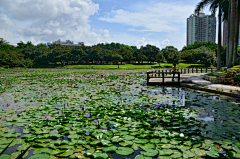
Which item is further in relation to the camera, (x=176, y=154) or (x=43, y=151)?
(x=43, y=151)

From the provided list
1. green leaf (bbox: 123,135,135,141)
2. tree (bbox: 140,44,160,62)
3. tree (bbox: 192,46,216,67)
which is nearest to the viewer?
green leaf (bbox: 123,135,135,141)

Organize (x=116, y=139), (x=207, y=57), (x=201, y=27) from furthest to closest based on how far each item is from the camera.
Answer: (x=201, y=27) < (x=207, y=57) < (x=116, y=139)

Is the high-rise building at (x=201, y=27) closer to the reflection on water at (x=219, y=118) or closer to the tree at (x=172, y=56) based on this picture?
the tree at (x=172, y=56)

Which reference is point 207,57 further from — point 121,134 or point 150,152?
point 150,152

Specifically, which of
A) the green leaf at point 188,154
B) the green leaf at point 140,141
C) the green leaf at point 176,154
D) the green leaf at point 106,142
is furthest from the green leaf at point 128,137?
the green leaf at point 188,154

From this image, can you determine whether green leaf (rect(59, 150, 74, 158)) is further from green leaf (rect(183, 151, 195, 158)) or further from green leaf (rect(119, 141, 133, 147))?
green leaf (rect(183, 151, 195, 158))

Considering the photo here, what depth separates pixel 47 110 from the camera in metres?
6.06

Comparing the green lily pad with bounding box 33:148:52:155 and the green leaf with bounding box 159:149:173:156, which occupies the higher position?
the green lily pad with bounding box 33:148:52:155

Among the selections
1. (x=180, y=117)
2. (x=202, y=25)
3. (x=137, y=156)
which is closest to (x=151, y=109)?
(x=180, y=117)

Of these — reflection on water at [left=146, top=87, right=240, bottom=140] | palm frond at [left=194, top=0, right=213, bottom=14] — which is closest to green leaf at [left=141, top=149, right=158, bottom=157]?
reflection on water at [left=146, top=87, right=240, bottom=140]

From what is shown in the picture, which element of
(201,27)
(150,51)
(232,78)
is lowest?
(232,78)

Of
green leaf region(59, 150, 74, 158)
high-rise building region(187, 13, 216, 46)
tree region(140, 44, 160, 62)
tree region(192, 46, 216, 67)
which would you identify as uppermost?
high-rise building region(187, 13, 216, 46)

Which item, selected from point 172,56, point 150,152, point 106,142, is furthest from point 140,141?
point 172,56

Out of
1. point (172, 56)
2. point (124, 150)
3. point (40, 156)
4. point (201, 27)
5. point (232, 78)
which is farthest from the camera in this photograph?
point (201, 27)
